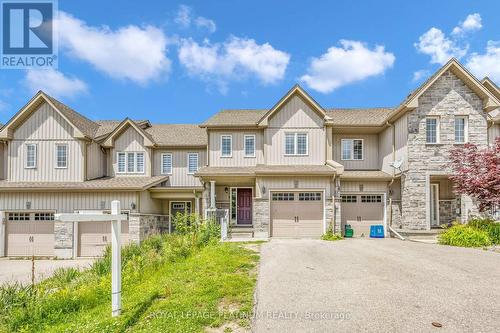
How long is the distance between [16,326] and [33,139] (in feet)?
52.4

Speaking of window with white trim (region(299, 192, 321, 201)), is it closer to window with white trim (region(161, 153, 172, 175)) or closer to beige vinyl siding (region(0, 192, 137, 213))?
window with white trim (region(161, 153, 172, 175))

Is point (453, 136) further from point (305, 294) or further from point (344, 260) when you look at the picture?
point (305, 294)

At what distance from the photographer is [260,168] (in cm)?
1764

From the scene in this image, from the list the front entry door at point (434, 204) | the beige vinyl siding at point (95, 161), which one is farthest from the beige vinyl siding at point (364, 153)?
the beige vinyl siding at point (95, 161)

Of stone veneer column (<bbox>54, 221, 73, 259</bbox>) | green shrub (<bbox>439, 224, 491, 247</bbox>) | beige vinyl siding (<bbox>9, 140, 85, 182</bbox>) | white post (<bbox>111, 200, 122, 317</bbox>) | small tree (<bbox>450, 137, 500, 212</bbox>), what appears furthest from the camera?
beige vinyl siding (<bbox>9, 140, 85, 182</bbox>)

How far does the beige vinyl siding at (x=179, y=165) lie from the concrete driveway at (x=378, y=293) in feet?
35.5

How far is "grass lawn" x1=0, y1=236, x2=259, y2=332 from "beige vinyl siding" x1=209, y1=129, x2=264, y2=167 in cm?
1012

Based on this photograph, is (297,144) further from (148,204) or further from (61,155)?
(61,155)

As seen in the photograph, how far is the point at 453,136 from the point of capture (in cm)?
1709

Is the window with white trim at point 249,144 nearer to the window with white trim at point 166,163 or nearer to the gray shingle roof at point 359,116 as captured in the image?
the gray shingle roof at point 359,116

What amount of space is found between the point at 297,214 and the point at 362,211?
12.4ft

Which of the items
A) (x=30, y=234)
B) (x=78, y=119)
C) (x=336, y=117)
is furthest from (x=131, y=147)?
(x=336, y=117)

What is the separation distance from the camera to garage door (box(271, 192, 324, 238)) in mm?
17188

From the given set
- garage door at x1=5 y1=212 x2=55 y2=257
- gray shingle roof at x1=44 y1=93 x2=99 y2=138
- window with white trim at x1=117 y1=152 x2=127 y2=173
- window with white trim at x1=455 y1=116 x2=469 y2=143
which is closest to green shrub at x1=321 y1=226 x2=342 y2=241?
window with white trim at x1=455 y1=116 x2=469 y2=143
